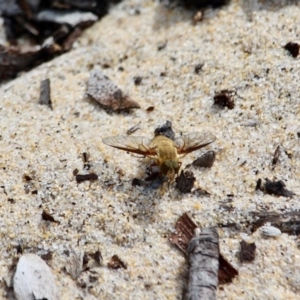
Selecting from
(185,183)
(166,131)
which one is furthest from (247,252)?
(166,131)

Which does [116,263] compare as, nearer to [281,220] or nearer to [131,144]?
[131,144]

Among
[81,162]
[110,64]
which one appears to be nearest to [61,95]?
[110,64]

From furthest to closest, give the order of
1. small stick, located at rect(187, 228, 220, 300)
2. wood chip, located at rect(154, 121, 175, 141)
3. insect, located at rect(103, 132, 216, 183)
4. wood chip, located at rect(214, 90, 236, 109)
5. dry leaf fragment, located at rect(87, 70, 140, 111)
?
1. dry leaf fragment, located at rect(87, 70, 140, 111)
2. wood chip, located at rect(214, 90, 236, 109)
3. wood chip, located at rect(154, 121, 175, 141)
4. insect, located at rect(103, 132, 216, 183)
5. small stick, located at rect(187, 228, 220, 300)

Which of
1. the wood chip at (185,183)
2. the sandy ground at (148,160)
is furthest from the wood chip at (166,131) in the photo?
the wood chip at (185,183)

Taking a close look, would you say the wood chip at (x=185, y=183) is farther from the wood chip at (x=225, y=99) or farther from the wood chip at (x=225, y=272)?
the wood chip at (x=225, y=99)

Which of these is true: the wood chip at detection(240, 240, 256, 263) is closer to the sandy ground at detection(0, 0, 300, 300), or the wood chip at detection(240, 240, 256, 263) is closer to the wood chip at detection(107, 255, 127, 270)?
the sandy ground at detection(0, 0, 300, 300)

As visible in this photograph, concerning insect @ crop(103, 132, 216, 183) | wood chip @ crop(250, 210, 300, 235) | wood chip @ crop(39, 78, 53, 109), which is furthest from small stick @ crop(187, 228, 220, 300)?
wood chip @ crop(39, 78, 53, 109)
